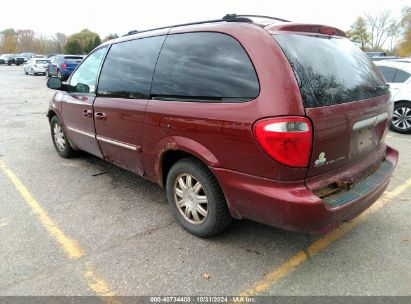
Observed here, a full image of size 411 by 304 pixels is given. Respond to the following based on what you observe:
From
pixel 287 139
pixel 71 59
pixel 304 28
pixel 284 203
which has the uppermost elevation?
pixel 304 28

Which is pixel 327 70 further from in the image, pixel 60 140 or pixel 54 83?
pixel 60 140

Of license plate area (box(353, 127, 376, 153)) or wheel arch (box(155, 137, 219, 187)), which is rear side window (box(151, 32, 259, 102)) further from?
license plate area (box(353, 127, 376, 153))

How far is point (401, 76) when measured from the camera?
802 cm

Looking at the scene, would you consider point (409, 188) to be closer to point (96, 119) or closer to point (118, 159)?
point (118, 159)

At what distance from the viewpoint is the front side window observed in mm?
4379

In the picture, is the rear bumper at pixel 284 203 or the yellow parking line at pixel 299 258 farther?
the yellow parking line at pixel 299 258

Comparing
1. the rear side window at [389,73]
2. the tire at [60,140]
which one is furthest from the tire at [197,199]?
the rear side window at [389,73]

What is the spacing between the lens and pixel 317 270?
2828mm

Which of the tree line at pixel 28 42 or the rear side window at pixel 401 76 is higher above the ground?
the tree line at pixel 28 42

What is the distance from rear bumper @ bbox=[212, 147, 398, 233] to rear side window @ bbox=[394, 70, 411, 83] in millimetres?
6137

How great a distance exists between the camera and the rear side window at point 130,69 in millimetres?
3490

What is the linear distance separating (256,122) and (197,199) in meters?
1.01

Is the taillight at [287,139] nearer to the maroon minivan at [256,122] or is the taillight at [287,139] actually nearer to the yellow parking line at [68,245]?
the maroon minivan at [256,122]

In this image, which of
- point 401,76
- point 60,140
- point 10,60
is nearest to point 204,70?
point 60,140
